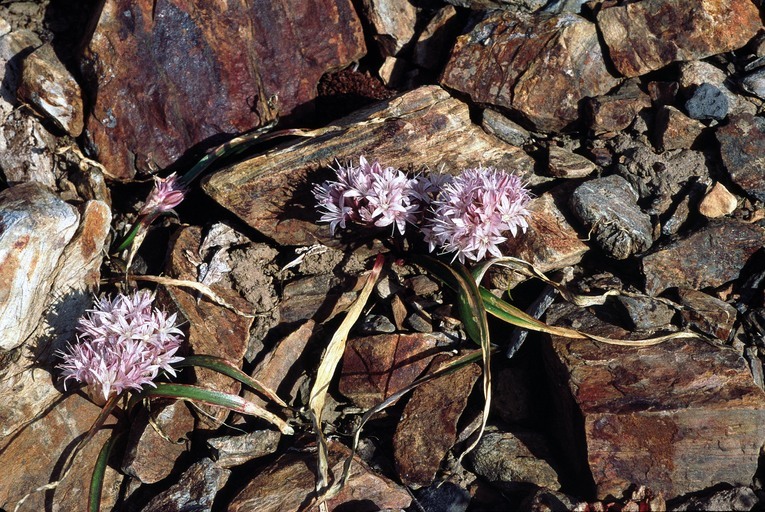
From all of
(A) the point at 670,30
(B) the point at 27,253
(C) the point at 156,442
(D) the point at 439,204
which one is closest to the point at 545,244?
(D) the point at 439,204

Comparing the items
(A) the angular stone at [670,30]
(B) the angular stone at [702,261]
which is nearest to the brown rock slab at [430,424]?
(B) the angular stone at [702,261]

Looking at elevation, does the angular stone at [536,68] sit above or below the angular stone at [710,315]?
above

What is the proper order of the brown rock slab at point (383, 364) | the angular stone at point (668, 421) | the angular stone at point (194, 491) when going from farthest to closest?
1. the brown rock slab at point (383, 364)
2. the angular stone at point (194, 491)
3. the angular stone at point (668, 421)

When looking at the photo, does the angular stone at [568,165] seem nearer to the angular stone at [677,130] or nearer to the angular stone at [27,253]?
the angular stone at [677,130]

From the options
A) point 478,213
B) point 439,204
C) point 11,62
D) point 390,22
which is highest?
point 11,62

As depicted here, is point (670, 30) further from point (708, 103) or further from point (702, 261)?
point (702, 261)

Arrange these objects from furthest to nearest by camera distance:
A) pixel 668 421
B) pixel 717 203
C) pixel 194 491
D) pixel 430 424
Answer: pixel 717 203, pixel 430 424, pixel 194 491, pixel 668 421
